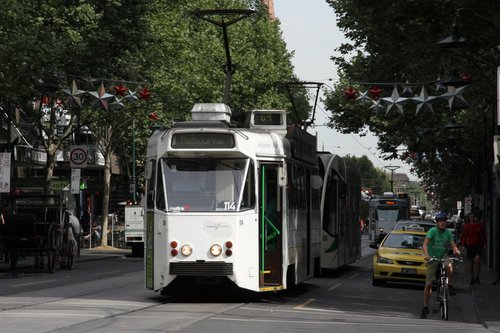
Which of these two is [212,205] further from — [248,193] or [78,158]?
[78,158]

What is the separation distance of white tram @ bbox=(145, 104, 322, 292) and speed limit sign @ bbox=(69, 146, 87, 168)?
27.8 m

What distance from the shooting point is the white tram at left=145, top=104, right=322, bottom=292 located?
2077 cm

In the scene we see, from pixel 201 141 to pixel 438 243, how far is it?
4.30m

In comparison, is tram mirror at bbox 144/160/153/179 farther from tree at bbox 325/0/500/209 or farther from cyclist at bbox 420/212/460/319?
tree at bbox 325/0/500/209

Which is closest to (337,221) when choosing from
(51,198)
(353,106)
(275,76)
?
(51,198)

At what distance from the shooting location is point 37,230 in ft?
111

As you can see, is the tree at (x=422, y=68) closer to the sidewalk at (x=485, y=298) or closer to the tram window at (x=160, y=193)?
the sidewalk at (x=485, y=298)

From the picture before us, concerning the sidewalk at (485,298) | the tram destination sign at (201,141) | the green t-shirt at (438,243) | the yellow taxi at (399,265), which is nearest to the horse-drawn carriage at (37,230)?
the yellow taxi at (399,265)

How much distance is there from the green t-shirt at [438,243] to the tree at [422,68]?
18.8ft

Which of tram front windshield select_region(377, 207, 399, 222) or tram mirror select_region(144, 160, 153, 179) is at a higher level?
tram mirror select_region(144, 160, 153, 179)

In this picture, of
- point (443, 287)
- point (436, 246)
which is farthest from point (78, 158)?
point (443, 287)

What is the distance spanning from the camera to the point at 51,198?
117 feet

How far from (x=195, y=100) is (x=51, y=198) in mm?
34009

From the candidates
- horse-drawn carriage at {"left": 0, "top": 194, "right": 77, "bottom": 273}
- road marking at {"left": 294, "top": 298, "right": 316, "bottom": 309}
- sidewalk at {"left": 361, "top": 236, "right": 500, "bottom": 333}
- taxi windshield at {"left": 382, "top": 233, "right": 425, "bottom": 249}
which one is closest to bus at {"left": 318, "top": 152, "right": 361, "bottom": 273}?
taxi windshield at {"left": 382, "top": 233, "right": 425, "bottom": 249}
